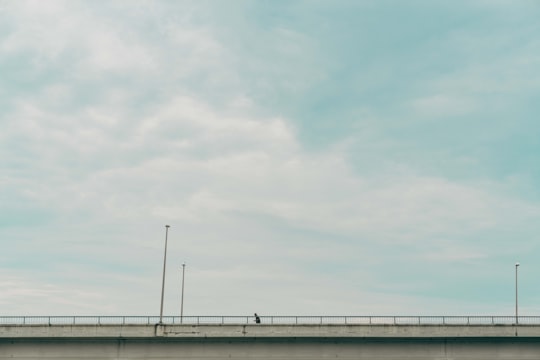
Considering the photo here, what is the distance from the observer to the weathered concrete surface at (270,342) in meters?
51.9

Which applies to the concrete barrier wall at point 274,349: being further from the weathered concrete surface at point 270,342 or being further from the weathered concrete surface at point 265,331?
the weathered concrete surface at point 265,331

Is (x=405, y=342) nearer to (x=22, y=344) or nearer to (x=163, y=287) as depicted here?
(x=163, y=287)

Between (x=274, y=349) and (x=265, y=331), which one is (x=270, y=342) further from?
(x=265, y=331)

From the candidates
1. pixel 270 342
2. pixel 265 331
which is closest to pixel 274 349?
pixel 270 342

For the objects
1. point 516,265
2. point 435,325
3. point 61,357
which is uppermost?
point 516,265

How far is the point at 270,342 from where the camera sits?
53969 mm

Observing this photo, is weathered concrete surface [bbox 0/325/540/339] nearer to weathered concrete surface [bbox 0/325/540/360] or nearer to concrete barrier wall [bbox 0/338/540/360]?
weathered concrete surface [bbox 0/325/540/360]

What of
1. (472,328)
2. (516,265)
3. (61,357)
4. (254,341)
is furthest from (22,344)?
(516,265)

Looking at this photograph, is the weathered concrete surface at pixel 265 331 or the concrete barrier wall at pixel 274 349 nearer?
the weathered concrete surface at pixel 265 331

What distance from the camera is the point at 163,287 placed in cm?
5494

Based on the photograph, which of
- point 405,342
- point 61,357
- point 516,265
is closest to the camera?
point 61,357

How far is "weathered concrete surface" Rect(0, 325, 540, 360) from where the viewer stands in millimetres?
51938

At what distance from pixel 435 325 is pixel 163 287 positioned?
76.0ft

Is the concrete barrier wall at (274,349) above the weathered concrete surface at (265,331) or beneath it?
beneath
